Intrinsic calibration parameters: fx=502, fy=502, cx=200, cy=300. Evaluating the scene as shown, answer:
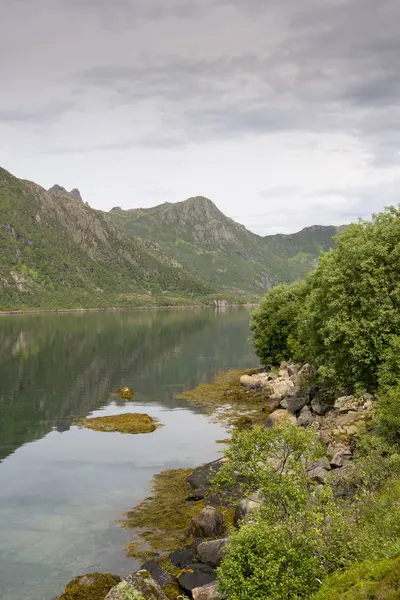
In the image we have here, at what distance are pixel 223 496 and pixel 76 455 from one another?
19.4 metres

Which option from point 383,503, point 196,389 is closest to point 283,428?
point 383,503

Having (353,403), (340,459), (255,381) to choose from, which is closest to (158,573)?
(340,459)

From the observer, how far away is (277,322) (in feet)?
307

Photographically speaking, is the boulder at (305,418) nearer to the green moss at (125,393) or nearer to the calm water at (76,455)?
the calm water at (76,455)

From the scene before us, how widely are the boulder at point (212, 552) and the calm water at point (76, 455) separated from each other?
15.4ft

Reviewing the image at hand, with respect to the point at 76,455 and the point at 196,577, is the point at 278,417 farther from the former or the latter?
the point at 196,577

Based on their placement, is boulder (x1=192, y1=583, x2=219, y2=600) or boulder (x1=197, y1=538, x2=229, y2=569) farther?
boulder (x1=197, y1=538, x2=229, y2=569)

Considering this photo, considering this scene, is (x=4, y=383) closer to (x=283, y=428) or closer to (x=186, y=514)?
(x=186, y=514)

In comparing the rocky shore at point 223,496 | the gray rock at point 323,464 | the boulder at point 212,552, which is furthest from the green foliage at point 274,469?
the gray rock at point 323,464

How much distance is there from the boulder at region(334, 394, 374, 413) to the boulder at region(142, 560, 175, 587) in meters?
26.7

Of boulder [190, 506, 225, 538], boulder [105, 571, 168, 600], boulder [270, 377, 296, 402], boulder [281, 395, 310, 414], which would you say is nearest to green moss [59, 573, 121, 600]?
boulder [105, 571, 168, 600]

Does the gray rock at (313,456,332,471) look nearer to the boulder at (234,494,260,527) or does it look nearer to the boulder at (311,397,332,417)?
the boulder at (234,494,260,527)

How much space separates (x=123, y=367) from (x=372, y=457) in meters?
88.3

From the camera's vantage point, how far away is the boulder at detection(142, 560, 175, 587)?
1049 inches
